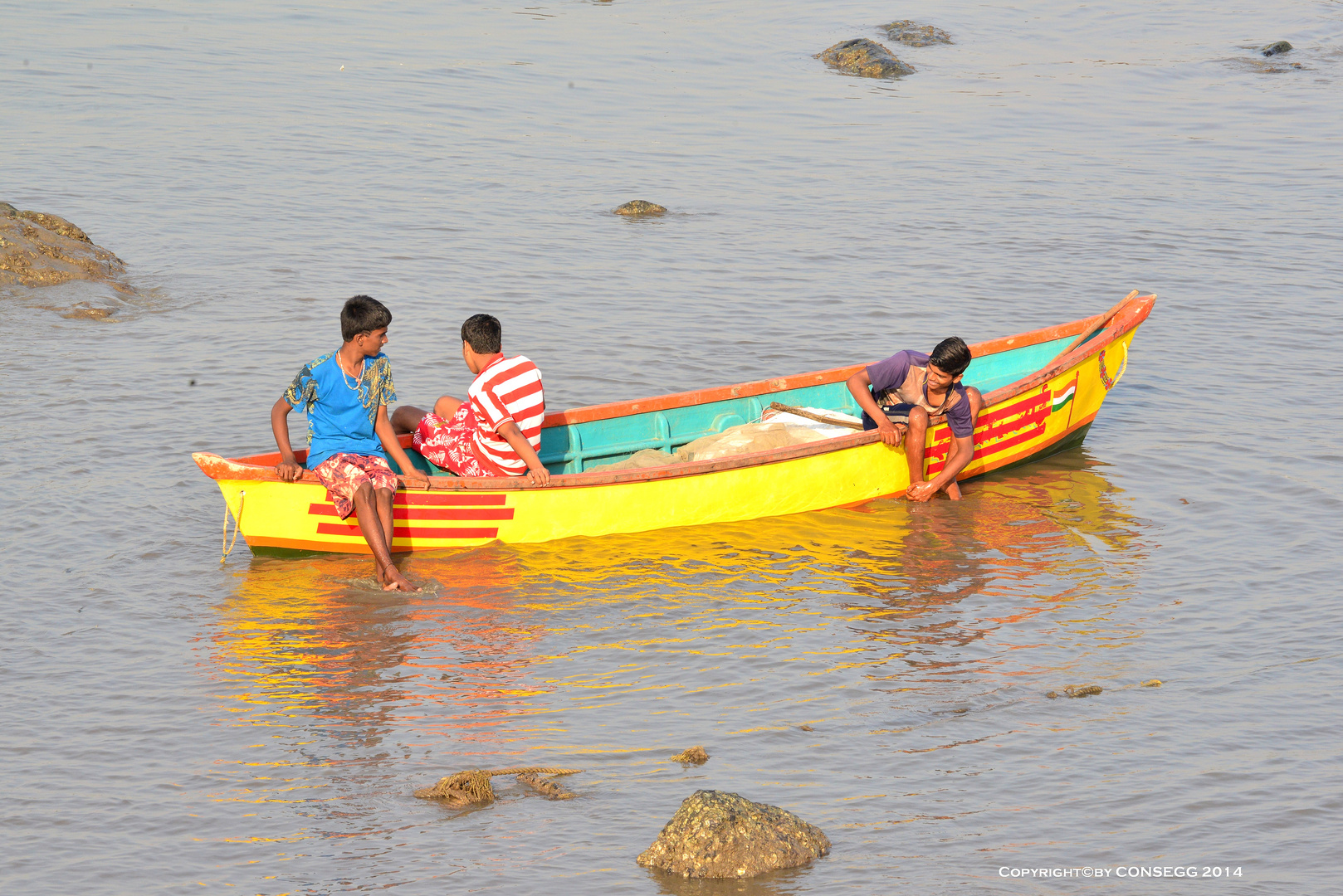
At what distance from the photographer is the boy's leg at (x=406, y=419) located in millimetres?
8305

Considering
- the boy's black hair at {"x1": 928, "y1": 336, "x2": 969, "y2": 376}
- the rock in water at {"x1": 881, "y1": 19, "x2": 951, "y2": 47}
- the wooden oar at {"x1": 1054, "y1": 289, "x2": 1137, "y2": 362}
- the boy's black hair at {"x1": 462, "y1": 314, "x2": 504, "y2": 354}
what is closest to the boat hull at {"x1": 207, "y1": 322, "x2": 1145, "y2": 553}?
the wooden oar at {"x1": 1054, "y1": 289, "x2": 1137, "y2": 362}

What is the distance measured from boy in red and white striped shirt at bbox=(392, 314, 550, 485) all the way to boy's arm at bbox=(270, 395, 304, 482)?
0.98m

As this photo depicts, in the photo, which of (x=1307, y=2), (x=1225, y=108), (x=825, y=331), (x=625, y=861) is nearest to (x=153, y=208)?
(x=825, y=331)

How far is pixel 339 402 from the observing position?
24.0 ft

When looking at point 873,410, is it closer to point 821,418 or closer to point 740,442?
point 821,418

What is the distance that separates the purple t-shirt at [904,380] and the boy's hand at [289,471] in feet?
11.7

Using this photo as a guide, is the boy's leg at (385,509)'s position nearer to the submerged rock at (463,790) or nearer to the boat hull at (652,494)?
the boat hull at (652,494)

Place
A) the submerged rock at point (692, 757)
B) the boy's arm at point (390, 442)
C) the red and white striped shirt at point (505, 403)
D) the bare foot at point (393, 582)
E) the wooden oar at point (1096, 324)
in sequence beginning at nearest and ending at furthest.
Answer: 1. the submerged rock at point (692, 757)
2. the bare foot at point (393, 582)
3. the boy's arm at point (390, 442)
4. the red and white striped shirt at point (505, 403)
5. the wooden oar at point (1096, 324)

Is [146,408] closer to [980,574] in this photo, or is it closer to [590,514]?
[590,514]

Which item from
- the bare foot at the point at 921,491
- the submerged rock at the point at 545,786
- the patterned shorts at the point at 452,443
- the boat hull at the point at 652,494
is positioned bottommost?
the submerged rock at the point at 545,786

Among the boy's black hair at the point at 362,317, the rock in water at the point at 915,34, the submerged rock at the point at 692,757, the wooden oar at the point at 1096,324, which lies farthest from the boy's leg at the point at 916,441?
the rock in water at the point at 915,34

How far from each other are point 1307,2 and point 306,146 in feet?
84.4

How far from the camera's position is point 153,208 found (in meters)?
15.2

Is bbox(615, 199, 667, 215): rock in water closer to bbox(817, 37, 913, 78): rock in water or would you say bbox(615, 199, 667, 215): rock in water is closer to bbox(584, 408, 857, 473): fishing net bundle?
bbox(584, 408, 857, 473): fishing net bundle
